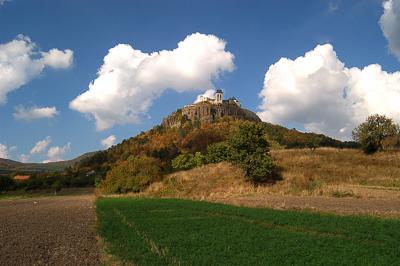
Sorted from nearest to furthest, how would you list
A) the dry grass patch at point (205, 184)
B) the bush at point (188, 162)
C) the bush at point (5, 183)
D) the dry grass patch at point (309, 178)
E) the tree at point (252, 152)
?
1. the dry grass patch at point (309, 178)
2. the tree at point (252, 152)
3. the dry grass patch at point (205, 184)
4. the bush at point (188, 162)
5. the bush at point (5, 183)

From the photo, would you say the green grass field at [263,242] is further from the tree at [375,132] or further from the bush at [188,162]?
the bush at [188,162]

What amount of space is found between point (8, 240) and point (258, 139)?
144ft

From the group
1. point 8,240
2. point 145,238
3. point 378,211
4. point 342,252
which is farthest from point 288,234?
point 8,240

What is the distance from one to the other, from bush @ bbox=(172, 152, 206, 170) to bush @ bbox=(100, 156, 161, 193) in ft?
71.7

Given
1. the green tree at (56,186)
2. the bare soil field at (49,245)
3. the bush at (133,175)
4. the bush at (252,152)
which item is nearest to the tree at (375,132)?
the bush at (252,152)

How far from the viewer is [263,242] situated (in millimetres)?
18703

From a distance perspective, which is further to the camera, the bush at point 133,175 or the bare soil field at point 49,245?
the bush at point 133,175

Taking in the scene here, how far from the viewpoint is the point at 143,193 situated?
80.4m

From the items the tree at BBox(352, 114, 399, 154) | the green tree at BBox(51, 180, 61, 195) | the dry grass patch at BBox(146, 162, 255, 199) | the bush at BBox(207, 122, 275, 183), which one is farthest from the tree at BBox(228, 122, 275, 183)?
the green tree at BBox(51, 180, 61, 195)

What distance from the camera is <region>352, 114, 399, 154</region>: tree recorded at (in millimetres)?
72625

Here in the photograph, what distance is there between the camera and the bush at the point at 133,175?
274 ft

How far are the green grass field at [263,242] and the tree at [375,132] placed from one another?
49822 mm

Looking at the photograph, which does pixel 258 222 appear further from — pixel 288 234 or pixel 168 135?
pixel 168 135

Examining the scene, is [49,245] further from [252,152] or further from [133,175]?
[133,175]
